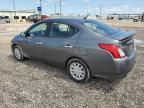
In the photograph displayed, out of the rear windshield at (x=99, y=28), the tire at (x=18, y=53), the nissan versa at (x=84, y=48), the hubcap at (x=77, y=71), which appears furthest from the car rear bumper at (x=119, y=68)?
the tire at (x=18, y=53)

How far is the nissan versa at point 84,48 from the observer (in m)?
4.43

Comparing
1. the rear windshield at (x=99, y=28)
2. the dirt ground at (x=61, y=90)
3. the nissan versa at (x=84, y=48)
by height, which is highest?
the rear windshield at (x=99, y=28)

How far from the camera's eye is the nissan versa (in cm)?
443

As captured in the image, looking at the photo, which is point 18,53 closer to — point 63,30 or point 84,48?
point 63,30

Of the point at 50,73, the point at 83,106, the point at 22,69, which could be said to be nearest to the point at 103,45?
the point at 83,106

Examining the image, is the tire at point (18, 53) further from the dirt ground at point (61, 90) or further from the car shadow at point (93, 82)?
the car shadow at point (93, 82)

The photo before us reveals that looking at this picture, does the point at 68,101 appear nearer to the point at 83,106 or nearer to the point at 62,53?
the point at 83,106

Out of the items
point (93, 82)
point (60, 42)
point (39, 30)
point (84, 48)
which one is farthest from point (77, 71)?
point (39, 30)

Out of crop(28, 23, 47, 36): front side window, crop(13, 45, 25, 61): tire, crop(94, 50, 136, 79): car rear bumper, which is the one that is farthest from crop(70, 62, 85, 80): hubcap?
crop(13, 45, 25, 61): tire

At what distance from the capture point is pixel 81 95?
436cm

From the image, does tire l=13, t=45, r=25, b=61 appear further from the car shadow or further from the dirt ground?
the car shadow

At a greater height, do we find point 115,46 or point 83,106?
point 115,46

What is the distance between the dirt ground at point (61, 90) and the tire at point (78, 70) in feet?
0.46

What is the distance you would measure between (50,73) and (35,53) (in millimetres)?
819
